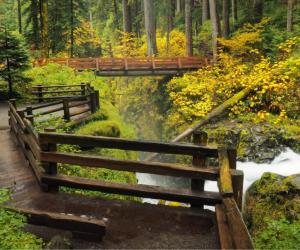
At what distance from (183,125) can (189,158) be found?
479 cm

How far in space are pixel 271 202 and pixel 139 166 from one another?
230 inches

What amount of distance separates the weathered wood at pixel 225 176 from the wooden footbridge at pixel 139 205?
0.01 metres

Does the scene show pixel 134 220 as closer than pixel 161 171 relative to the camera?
Yes

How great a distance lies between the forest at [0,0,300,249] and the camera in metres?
10.2

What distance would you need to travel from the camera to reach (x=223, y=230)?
4.78 m

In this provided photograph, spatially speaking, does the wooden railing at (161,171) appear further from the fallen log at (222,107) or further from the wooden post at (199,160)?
the fallen log at (222,107)

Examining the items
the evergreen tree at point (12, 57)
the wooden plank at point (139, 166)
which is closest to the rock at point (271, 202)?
the wooden plank at point (139, 166)

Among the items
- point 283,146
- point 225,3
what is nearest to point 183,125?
point 283,146

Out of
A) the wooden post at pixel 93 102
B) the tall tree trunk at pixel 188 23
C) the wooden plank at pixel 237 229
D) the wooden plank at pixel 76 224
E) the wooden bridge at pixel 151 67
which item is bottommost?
the wooden plank at pixel 76 224

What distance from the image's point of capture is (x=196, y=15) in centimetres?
4509

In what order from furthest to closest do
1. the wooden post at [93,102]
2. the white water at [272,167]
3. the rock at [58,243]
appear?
the wooden post at [93,102]
the white water at [272,167]
the rock at [58,243]

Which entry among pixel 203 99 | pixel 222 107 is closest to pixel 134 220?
pixel 222 107

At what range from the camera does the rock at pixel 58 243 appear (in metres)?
4.96

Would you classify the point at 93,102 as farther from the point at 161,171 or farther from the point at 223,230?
the point at 223,230
